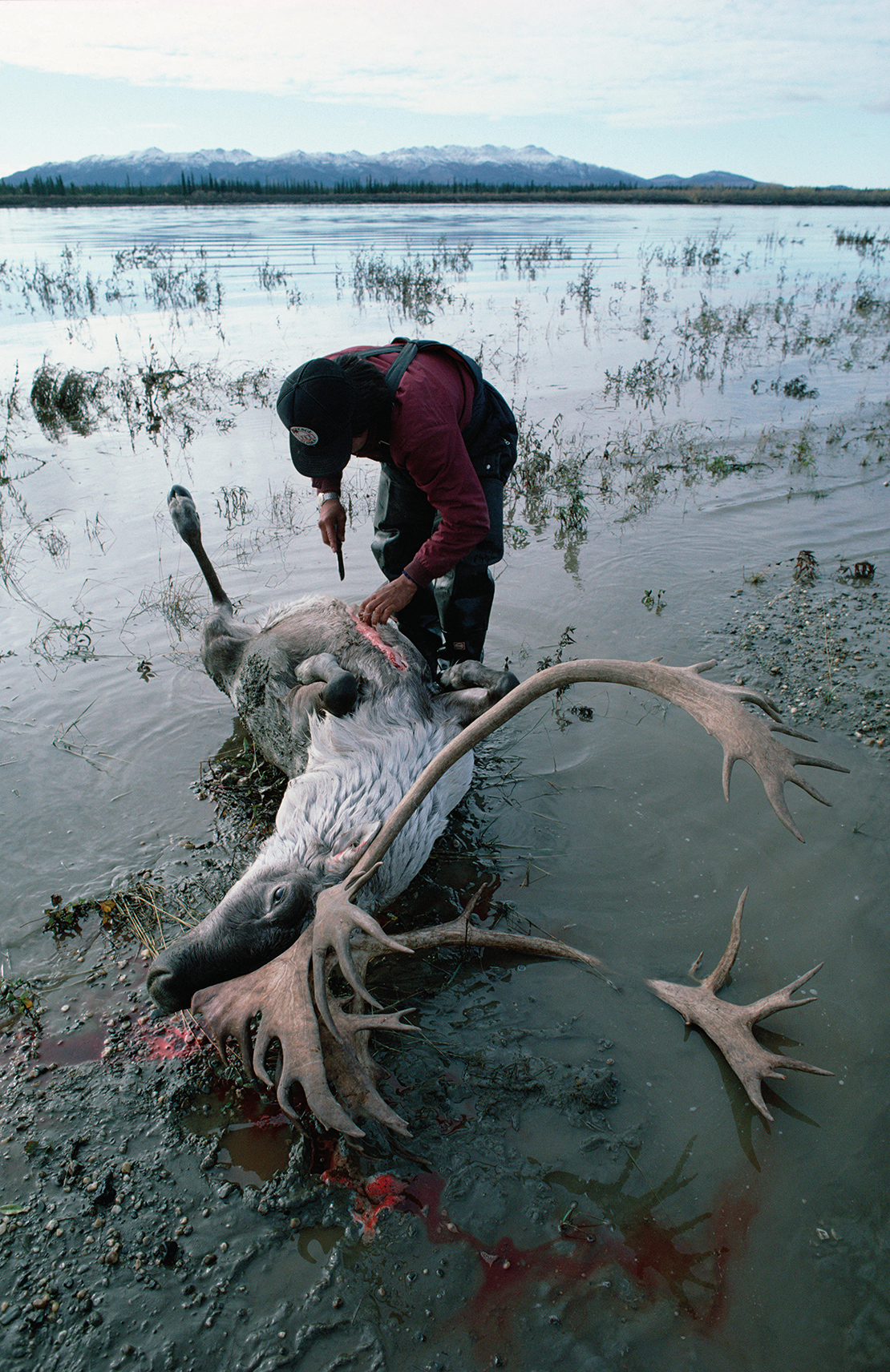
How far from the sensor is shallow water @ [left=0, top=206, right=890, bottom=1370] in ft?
7.42

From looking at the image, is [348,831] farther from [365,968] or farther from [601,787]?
[601,787]

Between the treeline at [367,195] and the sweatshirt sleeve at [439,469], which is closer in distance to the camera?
the sweatshirt sleeve at [439,469]

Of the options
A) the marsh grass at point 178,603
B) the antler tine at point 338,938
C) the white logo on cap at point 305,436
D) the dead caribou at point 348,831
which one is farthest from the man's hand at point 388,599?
the marsh grass at point 178,603

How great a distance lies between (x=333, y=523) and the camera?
14.9 ft

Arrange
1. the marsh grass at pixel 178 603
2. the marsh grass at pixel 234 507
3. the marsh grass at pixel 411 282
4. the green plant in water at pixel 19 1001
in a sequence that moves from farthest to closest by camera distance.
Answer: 1. the marsh grass at pixel 411 282
2. the marsh grass at pixel 234 507
3. the marsh grass at pixel 178 603
4. the green plant in water at pixel 19 1001

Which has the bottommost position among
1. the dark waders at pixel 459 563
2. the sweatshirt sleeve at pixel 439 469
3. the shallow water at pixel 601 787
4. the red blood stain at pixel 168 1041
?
the red blood stain at pixel 168 1041

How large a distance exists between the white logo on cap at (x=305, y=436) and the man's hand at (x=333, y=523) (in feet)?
2.94

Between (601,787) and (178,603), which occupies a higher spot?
(178,603)

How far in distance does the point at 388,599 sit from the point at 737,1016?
237cm

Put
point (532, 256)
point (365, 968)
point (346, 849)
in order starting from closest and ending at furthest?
1. point (365, 968)
2. point (346, 849)
3. point (532, 256)

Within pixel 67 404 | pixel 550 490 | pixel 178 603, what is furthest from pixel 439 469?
pixel 67 404

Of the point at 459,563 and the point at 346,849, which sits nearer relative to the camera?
the point at 346,849

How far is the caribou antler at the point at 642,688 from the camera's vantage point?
86.0 inches

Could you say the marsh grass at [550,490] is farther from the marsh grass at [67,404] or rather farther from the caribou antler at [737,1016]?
the marsh grass at [67,404]
